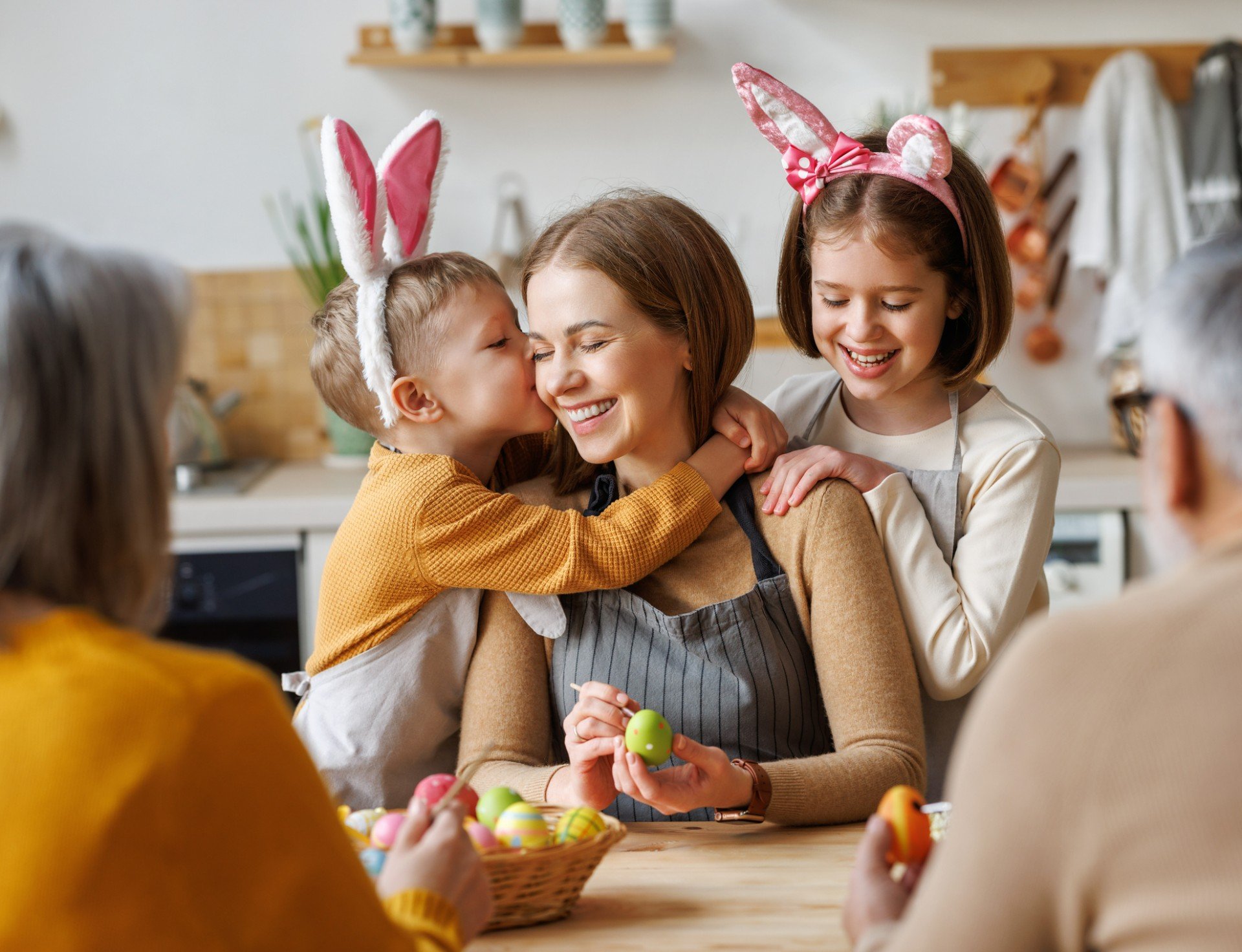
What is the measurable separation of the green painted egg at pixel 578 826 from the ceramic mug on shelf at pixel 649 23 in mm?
2565

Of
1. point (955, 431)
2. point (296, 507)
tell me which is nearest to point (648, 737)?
point (955, 431)

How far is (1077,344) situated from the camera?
142 inches

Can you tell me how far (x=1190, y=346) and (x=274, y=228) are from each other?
124 inches

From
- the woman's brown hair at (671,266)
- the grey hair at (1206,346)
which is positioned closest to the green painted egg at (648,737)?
the woman's brown hair at (671,266)

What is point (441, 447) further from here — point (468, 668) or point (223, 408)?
point (223, 408)

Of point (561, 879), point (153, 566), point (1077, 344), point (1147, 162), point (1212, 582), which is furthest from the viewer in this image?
point (1077, 344)

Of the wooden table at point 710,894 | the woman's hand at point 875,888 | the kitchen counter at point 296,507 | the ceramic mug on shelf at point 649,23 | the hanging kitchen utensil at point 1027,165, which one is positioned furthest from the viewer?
the hanging kitchen utensil at point 1027,165

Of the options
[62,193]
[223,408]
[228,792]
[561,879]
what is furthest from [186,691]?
[62,193]

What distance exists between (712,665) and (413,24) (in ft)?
7.75

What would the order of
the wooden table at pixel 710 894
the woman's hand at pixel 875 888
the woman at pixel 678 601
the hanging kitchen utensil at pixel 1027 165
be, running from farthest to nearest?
1. the hanging kitchen utensil at pixel 1027 165
2. the woman at pixel 678 601
3. the wooden table at pixel 710 894
4. the woman's hand at pixel 875 888

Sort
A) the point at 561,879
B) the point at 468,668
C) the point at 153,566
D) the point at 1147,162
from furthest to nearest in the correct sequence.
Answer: the point at 1147,162 < the point at 468,668 < the point at 561,879 < the point at 153,566

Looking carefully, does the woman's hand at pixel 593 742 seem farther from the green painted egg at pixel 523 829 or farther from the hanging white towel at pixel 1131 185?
the hanging white towel at pixel 1131 185

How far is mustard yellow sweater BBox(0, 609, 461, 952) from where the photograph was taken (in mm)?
746

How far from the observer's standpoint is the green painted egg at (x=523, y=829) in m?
1.17
